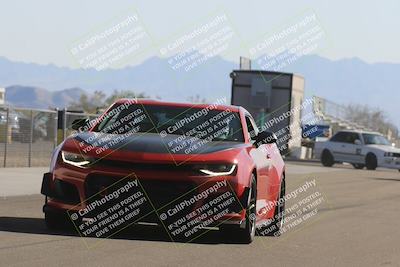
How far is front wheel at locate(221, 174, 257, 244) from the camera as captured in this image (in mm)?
9781

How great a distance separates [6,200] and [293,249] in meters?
6.57

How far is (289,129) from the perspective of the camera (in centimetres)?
4581

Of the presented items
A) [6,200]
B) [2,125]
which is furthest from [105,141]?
[2,125]

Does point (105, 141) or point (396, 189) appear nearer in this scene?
point (105, 141)

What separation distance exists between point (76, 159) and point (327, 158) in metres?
34.1

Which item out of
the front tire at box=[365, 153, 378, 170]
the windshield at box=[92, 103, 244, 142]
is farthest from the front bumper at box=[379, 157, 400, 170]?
the windshield at box=[92, 103, 244, 142]

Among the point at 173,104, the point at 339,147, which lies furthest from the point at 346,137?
the point at 173,104

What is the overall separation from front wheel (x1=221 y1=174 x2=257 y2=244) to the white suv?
102ft

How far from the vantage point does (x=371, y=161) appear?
4094 centimetres

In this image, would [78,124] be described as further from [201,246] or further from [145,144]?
[201,246]

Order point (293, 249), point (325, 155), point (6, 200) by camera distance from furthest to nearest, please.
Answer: point (325, 155) < point (6, 200) < point (293, 249)

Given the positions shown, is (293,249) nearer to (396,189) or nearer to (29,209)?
(29,209)

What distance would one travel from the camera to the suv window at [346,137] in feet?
138

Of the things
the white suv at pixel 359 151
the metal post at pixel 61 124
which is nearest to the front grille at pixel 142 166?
the metal post at pixel 61 124
